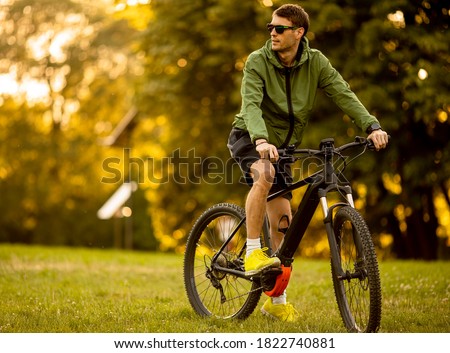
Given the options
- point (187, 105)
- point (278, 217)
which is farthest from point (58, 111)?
point (278, 217)

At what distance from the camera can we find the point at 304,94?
456cm

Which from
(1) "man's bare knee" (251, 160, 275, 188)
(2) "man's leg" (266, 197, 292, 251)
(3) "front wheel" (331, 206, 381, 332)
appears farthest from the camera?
(2) "man's leg" (266, 197, 292, 251)

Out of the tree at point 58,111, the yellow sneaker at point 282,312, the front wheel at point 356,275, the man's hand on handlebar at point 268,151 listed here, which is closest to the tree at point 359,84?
the yellow sneaker at point 282,312

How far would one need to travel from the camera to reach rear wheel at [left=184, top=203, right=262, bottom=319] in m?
4.93

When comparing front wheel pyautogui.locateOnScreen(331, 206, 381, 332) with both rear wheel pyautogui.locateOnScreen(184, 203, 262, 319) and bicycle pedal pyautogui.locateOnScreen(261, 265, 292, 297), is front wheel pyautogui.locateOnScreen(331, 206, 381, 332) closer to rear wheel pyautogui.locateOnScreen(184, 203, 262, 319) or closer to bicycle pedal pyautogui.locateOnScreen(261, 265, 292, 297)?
bicycle pedal pyautogui.locateOnScreen(261, 265, 292, 297)

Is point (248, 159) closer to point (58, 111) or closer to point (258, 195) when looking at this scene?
point (258, 195)

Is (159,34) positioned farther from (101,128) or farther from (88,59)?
(101,128)

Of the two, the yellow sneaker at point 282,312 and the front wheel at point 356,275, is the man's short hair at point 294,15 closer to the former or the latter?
the front wheel at point 356,275

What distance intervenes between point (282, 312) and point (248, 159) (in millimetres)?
1083

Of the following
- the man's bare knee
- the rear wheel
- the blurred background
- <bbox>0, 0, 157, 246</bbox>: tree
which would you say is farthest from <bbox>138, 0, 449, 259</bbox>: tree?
<bbox>0, 0, 157, 246</bbox>: tree

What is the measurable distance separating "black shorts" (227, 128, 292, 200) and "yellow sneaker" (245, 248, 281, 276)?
456 mm

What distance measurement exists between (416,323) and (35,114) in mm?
23908

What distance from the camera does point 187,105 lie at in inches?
582

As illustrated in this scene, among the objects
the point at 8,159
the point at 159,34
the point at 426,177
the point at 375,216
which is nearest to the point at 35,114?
the point at 8,159
